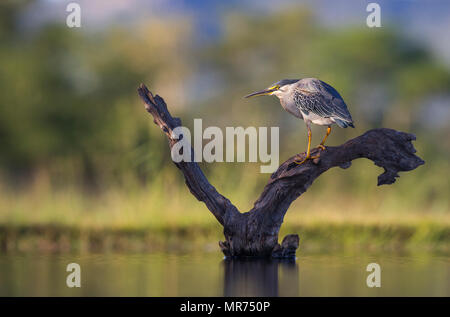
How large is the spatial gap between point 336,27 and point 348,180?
10.6 m

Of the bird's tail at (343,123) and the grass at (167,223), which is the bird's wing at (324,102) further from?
the grass at (167,223)

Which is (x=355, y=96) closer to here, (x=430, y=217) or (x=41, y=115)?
(x=41, y=115)

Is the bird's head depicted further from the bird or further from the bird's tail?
the bird's tail

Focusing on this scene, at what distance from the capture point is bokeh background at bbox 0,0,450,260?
8531 mm

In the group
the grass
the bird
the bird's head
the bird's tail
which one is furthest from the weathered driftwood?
the grass

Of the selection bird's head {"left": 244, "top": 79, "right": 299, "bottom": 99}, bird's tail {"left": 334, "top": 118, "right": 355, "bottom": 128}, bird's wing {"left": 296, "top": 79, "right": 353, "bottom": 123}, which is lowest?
bird's tail {"left": 334, "top": 118, "right": 355, "bottom": 128}

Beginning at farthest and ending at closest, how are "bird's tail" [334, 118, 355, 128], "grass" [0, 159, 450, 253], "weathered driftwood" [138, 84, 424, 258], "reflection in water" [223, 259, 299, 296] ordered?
"grass" [0, 159, 450, 253], "weathered driftwood" [138, 84, 424, 258], "bird's tail" [334, 118, 355, 128], "reflection in water" [223, 259, 299, 296]

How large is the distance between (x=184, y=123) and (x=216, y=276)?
502 inches

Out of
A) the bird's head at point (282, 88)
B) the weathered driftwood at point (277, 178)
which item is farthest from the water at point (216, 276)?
the bird's head at point (282, 88)

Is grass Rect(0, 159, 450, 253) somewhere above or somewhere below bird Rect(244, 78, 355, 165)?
below

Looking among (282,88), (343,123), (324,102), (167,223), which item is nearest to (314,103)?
(324,102)

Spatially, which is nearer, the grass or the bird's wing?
the bird's wing

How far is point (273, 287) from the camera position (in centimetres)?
483

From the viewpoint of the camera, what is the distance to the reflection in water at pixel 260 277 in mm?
4672
